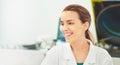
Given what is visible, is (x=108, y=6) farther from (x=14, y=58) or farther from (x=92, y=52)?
(x=14, y=58)

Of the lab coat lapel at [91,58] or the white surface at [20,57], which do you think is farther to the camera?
the white surface at [20,57]

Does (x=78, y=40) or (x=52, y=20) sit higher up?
(x=52, y=20)

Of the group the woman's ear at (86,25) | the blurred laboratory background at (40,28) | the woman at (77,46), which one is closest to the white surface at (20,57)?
the blurred laboratory background at (40,28)

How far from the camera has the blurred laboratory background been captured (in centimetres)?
131

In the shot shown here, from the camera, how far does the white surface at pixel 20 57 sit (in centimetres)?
129

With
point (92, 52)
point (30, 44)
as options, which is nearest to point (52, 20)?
point (30, 44)

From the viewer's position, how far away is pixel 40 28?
157 cm

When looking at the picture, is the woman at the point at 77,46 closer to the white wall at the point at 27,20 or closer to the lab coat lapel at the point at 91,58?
the lab coat lapel at the point at 91,58

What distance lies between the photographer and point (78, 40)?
1227 millimetres

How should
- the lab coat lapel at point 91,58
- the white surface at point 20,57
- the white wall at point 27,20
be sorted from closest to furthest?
the lab coat lapel at point 91,58 < the white surface at point 20,57 < the white wall at point 27,20

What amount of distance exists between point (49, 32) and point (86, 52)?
1.39 ft

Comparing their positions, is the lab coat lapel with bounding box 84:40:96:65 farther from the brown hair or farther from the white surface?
the white surface

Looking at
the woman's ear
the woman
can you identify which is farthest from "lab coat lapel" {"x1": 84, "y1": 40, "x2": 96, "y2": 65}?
the woman's ear

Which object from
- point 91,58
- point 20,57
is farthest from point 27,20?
point 91,58
